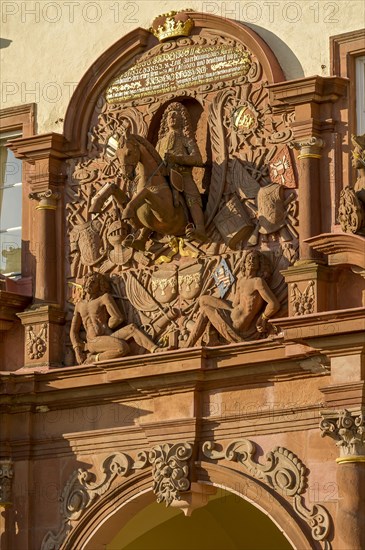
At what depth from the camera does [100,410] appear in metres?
24.0

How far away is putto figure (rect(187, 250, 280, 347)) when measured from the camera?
902 inches

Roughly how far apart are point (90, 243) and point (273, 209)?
220 cm

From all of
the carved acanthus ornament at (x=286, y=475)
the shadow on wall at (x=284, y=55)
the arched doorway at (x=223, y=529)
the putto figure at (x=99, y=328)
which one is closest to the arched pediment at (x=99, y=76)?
the shadow on wall at (x=284, y=55)

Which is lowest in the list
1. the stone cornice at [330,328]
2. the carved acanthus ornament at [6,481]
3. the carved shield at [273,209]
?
the carved acanthus ornament at [6,481]

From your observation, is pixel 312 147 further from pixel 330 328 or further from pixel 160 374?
pixel 160 374

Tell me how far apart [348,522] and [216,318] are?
2.61 metres

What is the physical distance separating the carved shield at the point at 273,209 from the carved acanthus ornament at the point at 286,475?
6.69 ft

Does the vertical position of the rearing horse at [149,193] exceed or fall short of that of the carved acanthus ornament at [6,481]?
it exceeds it

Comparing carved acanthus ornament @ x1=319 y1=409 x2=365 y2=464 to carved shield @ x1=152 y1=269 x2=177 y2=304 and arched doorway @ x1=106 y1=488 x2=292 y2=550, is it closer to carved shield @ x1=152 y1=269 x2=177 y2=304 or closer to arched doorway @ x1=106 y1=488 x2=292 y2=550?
carved shield @ x1=152 y1=269 x2=177 y2=304

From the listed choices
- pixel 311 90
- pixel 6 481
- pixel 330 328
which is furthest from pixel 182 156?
pixel 6 481

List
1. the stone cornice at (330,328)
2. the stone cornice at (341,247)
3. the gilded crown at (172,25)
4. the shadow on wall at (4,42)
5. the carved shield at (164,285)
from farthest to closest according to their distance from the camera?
the shadow on wall at (4,42), the gilded crown at (172,25), the carved shield at (164,285), the stone cornice at (341,247), the stone cornice at (330,328)

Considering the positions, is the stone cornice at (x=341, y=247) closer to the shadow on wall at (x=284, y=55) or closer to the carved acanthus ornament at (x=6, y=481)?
the shadow on wall at (x=284, y=55)

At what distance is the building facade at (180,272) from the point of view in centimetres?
2247

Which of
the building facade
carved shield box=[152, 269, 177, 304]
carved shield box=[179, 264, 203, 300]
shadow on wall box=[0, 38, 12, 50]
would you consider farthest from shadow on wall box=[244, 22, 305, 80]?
shadow on wall box=[0, 38, 12, 50]
